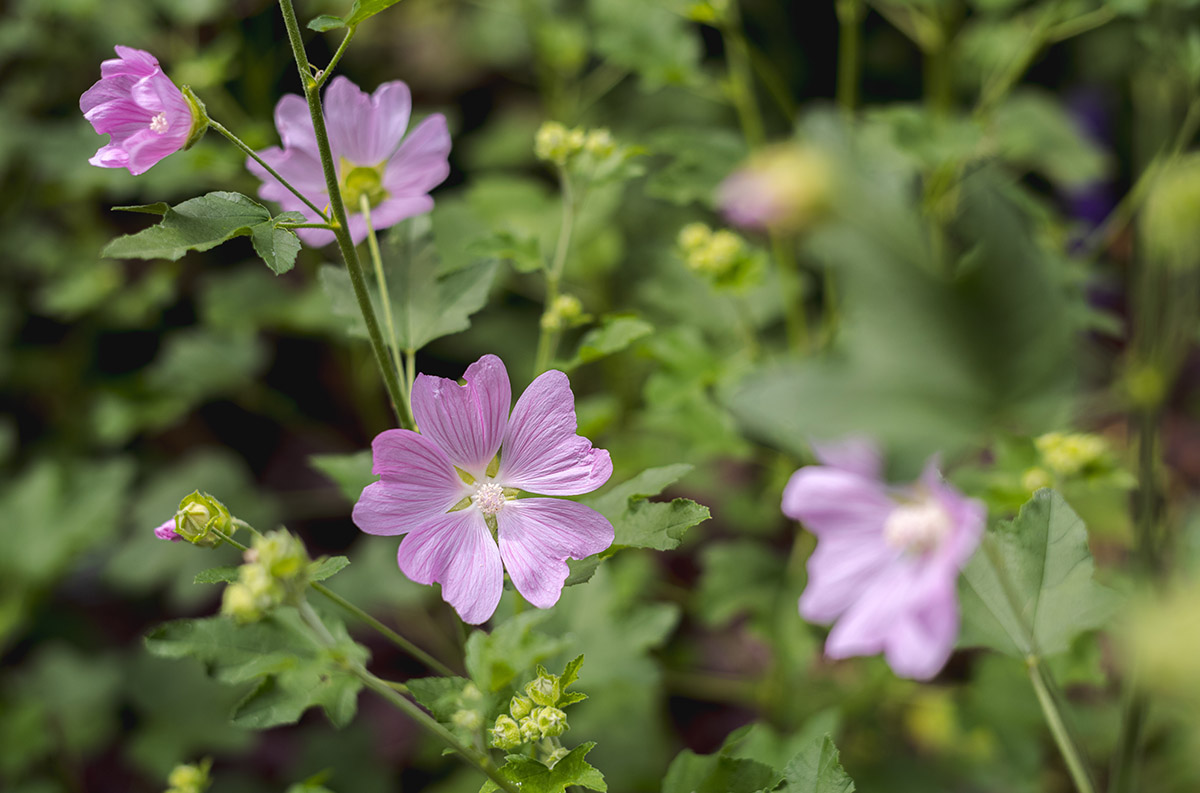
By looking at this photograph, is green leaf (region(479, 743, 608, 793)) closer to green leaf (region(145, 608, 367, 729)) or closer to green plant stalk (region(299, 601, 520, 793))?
green plant stalk (region(299, 601, 520, 793))

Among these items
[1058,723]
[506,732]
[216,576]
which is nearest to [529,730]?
[506,732]

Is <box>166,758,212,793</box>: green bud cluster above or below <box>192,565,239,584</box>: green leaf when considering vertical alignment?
below

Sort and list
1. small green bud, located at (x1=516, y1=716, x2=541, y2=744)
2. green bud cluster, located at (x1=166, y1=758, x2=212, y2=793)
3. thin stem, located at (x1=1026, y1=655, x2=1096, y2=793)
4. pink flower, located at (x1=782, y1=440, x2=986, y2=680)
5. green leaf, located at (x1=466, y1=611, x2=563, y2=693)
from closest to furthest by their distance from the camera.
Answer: pink flower, located at (x1=782, y1=440, x2=986, y2=680) → green leaf, located at (x1=466, y1=611, x2=563, y2=693) → small green bud, located at (x1=516, y1=716, x2=541, y2=744) → thin stem, located at (x1=1026, y1=655, x2=1096, y2=793) → green bud cluster, located at (x1=166, y1=758, x2=212, y2=793)

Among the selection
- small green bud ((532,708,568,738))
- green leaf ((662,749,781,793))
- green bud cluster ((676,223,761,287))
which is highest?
green bud cluster ((676,223,761,287))

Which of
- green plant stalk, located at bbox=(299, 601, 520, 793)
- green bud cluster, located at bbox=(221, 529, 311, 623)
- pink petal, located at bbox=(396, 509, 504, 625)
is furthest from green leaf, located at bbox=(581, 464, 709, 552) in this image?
green bud cluster, located at bbox=(221, 529, 311, 623)

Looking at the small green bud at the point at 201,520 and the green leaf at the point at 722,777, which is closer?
the small green bud at the point at 201,520

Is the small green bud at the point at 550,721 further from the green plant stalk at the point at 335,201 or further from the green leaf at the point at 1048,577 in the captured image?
the green leaf at the point at 1048,577

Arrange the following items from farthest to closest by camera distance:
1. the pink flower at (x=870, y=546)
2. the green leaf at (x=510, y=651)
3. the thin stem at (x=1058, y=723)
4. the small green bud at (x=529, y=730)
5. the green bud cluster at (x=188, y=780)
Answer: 1. the green bud cluster at (x=188, y=780)
2. the thin stem at (x=1058, y=723)
3. the small green bud at (x=529, y=730)
4. the green leaf at (x=510, y=651)
5. the pink flower at (x=870, y=546)

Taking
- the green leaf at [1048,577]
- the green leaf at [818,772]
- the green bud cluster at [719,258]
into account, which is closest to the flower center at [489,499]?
the green leaf at [818,772]
